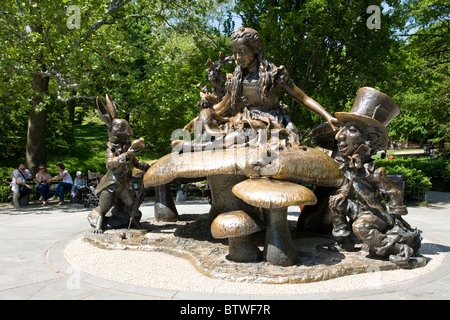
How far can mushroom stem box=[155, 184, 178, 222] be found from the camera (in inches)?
305

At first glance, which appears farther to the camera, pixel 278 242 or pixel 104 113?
pixel 104 113

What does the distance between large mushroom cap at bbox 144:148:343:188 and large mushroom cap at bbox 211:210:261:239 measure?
1.82 feet

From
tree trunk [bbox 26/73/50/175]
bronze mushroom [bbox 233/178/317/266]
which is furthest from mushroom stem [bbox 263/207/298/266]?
tree trunk [bbox 26/73/50/175]

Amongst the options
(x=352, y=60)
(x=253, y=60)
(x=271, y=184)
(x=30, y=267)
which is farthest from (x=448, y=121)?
(x=30, y=267)

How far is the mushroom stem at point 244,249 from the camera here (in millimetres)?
4645

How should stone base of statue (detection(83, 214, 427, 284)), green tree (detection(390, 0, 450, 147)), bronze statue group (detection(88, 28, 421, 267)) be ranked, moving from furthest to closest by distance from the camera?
green tree (detection(390, 0, 450, 147)) < bronze statue group (detection(88, 28, 421, 267)) < stone base of statue (detection(83, 214, 427, 284))

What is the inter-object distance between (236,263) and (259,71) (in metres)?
3.02

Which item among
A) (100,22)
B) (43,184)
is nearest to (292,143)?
(43,184)

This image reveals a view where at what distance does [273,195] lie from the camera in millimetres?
4105

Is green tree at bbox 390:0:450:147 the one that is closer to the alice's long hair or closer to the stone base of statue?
the alice's long hair

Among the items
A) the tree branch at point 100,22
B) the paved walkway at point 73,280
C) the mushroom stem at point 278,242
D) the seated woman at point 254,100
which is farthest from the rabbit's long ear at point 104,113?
the tree branch at point 100,22

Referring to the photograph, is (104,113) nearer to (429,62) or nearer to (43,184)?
(43,184)

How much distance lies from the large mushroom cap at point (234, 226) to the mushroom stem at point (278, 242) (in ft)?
0.68

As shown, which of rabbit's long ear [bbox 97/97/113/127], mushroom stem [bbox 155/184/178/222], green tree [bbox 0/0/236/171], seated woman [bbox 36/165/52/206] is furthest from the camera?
seated woman [bbox 36/165/52/206]
